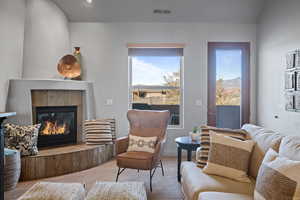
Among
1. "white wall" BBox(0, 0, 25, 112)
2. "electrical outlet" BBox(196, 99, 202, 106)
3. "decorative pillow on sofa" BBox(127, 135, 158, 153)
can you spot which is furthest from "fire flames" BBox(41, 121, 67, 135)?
"electrical outlet" BBox(196, 99, 202, 106)

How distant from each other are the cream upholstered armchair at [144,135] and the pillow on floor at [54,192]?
1.06m

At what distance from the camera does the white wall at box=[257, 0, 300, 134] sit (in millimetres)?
3725

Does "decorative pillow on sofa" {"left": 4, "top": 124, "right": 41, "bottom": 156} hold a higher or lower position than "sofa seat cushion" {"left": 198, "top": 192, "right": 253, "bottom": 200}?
higher

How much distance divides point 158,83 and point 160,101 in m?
0.38

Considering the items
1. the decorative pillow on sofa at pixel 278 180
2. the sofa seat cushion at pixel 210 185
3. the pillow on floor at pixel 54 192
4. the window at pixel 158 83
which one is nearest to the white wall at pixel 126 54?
the window at pixel 158 83

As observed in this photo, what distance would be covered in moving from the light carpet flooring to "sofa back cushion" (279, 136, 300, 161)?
142cm

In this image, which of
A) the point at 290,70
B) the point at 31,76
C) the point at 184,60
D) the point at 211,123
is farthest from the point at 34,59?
the point at 290,70

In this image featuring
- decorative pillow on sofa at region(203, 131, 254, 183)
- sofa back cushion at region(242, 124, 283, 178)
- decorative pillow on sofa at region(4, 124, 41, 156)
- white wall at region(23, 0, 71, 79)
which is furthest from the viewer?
white wall at region(23, 0, 71, 79)

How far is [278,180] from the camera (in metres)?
1.58

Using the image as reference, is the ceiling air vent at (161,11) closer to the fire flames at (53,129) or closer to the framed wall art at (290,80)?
the framed wall art at (290,80)

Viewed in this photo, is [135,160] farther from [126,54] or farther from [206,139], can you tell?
[126,54]

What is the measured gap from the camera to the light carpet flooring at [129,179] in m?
3.02

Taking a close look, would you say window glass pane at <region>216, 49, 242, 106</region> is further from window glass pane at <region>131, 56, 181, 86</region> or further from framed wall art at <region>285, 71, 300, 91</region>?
framed wall art at <region>285, 71, 300, 91</region>

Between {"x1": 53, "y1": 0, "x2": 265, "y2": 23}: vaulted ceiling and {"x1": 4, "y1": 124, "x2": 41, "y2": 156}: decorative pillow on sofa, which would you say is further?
{"x1": 53, "y1": 0, "x2": 265, "y2": 23}: vaulted ceiling
